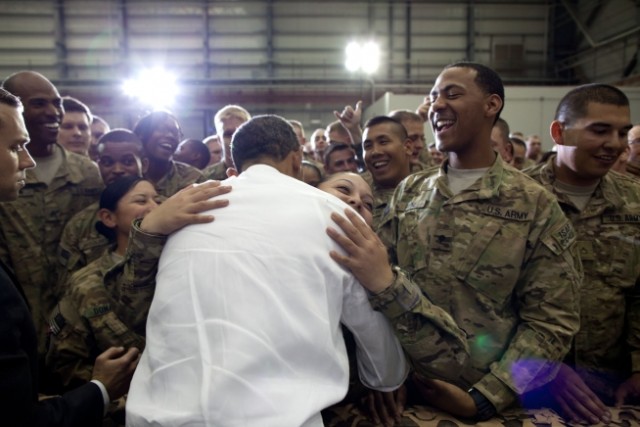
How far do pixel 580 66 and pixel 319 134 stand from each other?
361 inches

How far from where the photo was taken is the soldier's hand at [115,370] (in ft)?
4.62

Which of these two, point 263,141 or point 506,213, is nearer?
point 263,141

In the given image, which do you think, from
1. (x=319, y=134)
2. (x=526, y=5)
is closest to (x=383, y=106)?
(x=319, y=134)

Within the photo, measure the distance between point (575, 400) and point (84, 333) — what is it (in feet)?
6.45

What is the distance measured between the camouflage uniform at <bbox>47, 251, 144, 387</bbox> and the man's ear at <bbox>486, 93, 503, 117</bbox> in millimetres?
1754

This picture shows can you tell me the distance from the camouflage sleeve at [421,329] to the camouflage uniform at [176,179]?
2333 millimetres

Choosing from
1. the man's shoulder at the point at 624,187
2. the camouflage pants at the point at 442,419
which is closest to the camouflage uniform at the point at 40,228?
the camouflage pants at the point at 442,419

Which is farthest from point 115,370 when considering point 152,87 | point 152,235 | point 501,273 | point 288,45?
point 288,45

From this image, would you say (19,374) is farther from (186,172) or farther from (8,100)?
(186,172)

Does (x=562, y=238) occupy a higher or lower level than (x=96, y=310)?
higher

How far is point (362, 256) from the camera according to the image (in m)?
1.15

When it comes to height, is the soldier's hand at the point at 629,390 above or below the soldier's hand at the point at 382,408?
below

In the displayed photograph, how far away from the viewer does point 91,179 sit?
2.73 m

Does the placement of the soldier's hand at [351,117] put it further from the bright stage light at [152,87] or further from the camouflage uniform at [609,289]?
the bright stage light at [152,87]
